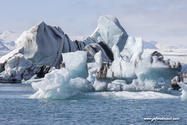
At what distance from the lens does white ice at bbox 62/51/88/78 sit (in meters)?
19.1

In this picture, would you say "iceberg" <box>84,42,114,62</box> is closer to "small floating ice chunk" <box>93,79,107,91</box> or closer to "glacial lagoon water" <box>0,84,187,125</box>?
"small floating ice chunk" <box>93,79,107,91</box>

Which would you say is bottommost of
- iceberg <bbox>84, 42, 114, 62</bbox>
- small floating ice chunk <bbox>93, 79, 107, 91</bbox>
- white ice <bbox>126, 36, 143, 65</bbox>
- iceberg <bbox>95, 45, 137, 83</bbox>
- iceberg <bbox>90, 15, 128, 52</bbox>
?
small floating ice chunk <bbox>93, 79, 107, 91</bbox>

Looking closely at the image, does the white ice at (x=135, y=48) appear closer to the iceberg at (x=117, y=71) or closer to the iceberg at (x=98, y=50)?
the iceberg at (x=117, y=71)

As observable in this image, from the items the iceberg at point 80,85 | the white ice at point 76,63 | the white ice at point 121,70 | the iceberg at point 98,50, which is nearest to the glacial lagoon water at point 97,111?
the iceberg at point 80,85

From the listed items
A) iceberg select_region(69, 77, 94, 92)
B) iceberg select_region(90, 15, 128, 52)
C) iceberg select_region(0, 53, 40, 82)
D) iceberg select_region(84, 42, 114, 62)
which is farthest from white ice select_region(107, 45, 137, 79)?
iceberg select_region(90, 15, 128, 52)

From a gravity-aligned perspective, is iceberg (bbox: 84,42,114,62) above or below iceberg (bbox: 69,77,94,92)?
above

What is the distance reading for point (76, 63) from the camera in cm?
1905

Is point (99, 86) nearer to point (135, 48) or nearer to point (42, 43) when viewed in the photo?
point (135, 48)

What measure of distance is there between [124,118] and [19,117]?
3.43 meters

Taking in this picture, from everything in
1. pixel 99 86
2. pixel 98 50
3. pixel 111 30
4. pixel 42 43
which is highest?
pixel 111 30

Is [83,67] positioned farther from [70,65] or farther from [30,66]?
[30,66]

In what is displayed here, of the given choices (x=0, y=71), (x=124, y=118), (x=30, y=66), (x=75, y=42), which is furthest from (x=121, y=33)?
(x=124, y=118)

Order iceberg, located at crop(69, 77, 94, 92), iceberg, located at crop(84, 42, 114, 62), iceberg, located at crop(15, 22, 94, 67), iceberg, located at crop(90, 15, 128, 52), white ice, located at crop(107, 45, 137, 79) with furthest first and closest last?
1. iceberg, located at crop(90, 15, 128, 52)
2. iceberg, located at crop(15, 22, 94, 67)
3. iceberg, located at crop(84, 42, 114, 62)
4. white ice, located at crop(107, 45, 137, 79)
5. iceberg, located at crop(69, 77, 94, 92)

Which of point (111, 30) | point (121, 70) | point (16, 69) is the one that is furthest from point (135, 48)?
point (111, 30)
